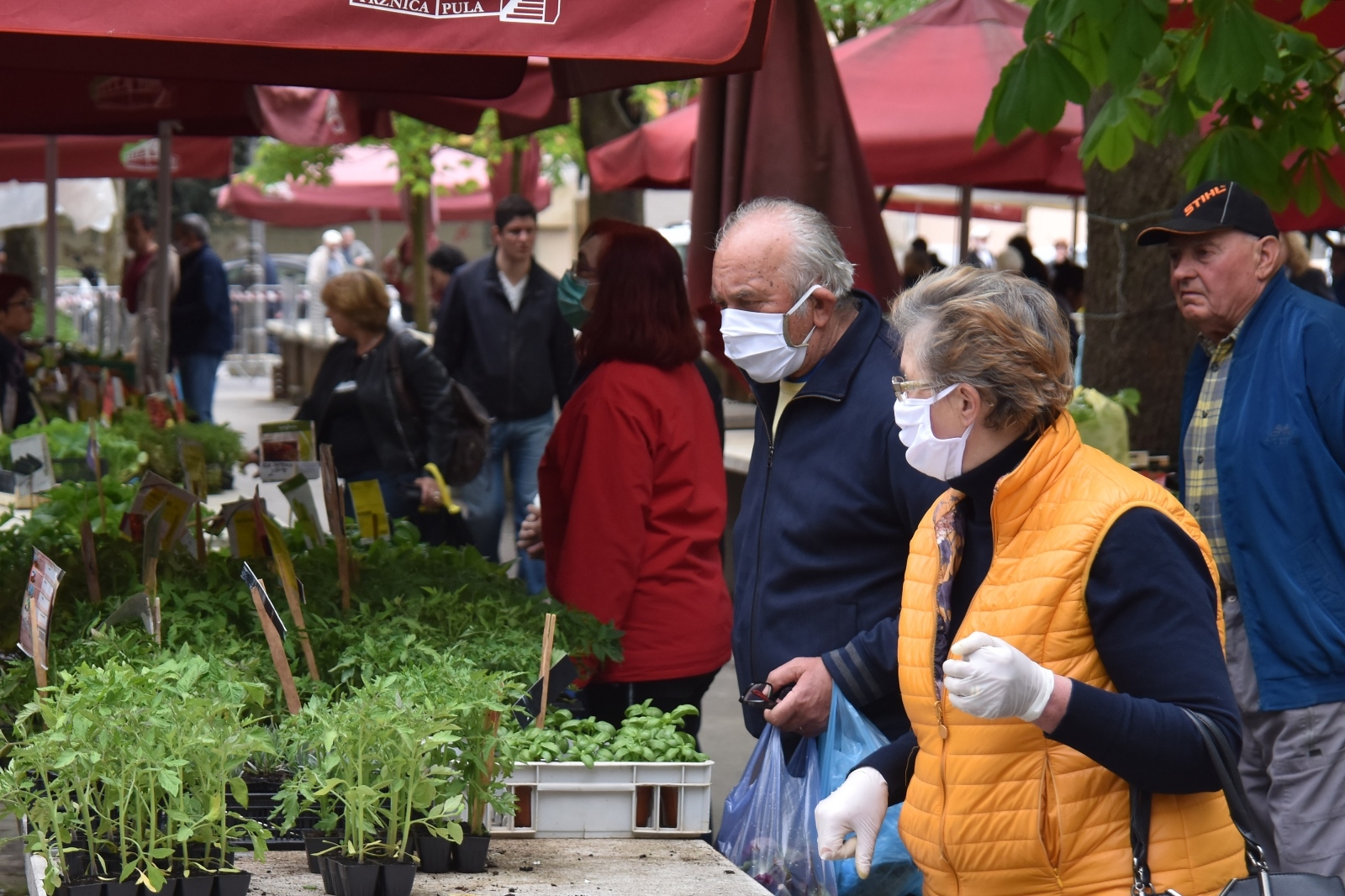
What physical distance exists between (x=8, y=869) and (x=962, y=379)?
6.72 ft

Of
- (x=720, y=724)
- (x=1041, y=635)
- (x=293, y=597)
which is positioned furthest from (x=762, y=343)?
(x=720, y=724)

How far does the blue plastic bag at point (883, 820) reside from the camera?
112 inches

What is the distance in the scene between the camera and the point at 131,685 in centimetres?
245

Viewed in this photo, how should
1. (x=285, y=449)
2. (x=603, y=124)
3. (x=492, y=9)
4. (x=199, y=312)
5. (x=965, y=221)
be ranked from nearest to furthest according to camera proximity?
(x=492, y=9)
(x=285, y=449)
(x=965, y=221)
(x=603, y=124)
(x=199, y=312)

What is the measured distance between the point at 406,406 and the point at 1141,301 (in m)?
3.14

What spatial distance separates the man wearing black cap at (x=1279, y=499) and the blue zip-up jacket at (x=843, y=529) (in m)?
1.29

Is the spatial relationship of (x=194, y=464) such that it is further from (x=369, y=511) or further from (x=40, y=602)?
(x=40, y=602)

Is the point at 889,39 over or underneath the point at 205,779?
over

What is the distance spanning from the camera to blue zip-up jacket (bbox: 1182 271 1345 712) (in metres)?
4.03

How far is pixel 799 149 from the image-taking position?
421cm

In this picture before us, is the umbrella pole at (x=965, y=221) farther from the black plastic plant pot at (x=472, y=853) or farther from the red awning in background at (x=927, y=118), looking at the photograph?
the black plastic plant pot at (x=472, y=853)

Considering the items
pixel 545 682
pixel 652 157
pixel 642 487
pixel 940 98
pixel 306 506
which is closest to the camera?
pixel 545 682

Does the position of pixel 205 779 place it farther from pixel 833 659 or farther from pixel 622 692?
pixel 622 692

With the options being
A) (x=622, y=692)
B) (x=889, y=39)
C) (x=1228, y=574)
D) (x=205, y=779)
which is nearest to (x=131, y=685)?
(x=205, y=779)
